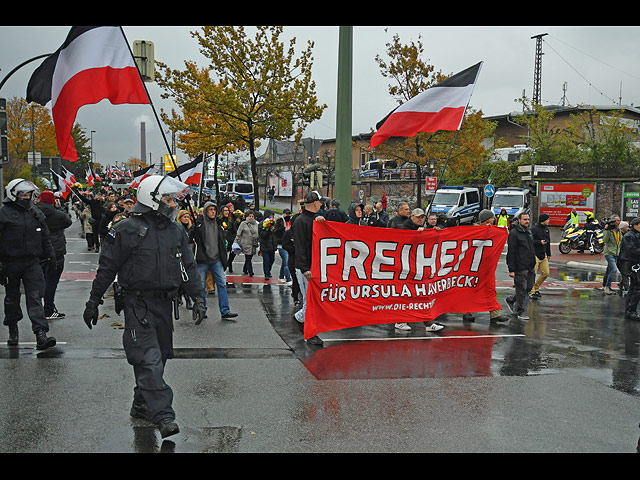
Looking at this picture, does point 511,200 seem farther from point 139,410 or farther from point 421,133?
point 139,410

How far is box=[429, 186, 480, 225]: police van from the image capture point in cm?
3494

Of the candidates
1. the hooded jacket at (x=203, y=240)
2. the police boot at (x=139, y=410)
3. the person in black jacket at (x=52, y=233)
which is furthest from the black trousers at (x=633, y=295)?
the person in black jacket at (x=52, y=233)

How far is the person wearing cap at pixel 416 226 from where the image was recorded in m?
9.09

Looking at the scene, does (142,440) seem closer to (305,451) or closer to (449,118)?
(305,451)

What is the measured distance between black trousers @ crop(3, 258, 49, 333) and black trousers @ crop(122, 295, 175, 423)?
2959 mm

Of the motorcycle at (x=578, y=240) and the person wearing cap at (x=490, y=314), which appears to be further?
the motorcycle at (x=578, y=240)

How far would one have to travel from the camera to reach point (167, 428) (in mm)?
4660

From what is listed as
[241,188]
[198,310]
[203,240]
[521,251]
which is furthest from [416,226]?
[241,188]

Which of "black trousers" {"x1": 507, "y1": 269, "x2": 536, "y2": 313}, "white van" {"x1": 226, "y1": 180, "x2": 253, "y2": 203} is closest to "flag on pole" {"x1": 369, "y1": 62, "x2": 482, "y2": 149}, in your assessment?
"black trousers" {"x1": 507, "y1": 269, "x2": 536, "y2": 313}

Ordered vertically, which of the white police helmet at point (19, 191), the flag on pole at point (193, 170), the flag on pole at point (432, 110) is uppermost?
the flag on pole at point (432, 110)

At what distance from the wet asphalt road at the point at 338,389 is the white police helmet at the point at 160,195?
Answer: 175 centimetres

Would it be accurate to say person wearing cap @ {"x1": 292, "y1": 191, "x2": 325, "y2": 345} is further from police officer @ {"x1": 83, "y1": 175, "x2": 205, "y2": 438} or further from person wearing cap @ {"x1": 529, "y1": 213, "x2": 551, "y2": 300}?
person wearing cap @ {"x1": 529, "y1": 213, "x2": 551, "y2": 300}

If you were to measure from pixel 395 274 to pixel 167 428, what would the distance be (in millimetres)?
4951

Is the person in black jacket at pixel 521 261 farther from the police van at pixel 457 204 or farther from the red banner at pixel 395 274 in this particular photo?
the police van at pixel 457 204
